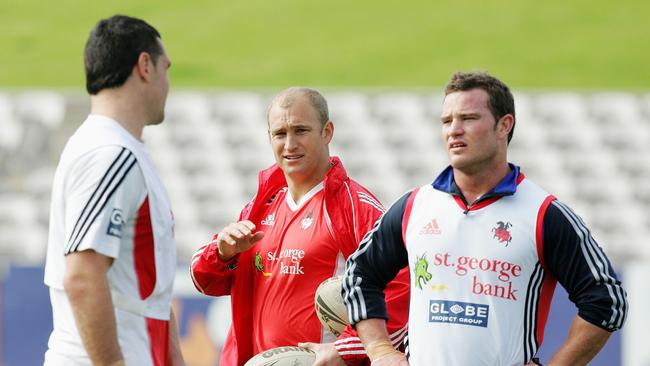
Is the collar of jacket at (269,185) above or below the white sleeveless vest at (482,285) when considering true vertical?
above

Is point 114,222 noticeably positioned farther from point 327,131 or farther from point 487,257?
point 327,131

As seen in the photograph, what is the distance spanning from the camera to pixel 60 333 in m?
3.92

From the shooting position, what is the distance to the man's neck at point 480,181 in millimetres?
4395

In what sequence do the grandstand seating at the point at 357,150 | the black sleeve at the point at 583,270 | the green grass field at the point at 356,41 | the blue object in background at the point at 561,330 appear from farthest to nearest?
the green grass field at the point at 356,41, the grandstand seating at the point at 357,150, the blue object in background at the point at 561,330, the black sleeve at the point at 583,270

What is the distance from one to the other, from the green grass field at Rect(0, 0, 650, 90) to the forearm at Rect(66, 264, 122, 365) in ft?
57.1

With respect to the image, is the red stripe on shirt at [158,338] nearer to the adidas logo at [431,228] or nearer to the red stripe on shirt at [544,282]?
the adidas logo at [431,228]

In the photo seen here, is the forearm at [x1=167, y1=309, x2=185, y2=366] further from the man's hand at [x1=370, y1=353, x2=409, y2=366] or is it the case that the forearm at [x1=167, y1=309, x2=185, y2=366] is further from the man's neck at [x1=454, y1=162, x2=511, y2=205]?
the man's neck at [x1=454, y1=162, x2=511, y2=205]

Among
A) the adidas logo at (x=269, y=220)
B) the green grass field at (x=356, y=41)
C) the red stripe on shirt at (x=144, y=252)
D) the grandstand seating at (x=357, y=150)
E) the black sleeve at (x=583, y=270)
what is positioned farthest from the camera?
the green grass field at (x=356, y=41)

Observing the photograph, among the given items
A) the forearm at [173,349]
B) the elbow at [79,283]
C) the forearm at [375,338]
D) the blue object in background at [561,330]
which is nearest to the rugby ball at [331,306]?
the forearm at [375,338]

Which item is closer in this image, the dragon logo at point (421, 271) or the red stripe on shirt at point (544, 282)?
the red stripe on shirt at point (544, 282)

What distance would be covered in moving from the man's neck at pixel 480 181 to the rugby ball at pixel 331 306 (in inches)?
30.1

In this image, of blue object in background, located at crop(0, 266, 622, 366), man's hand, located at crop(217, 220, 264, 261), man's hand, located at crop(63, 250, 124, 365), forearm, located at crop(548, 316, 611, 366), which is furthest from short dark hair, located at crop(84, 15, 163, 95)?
blue object in background, located at crop(0, 266, 622, 366)

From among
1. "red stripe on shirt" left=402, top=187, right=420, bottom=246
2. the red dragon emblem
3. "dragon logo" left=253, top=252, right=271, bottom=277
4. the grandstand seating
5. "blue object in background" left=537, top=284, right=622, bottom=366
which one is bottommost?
"blue object in background" left=537, top=284, right=622, bottom=366

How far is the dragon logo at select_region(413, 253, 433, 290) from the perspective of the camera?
436 centimetres
